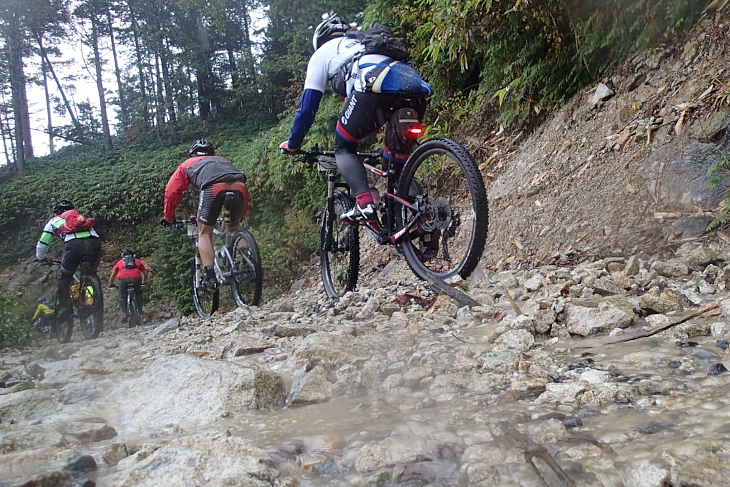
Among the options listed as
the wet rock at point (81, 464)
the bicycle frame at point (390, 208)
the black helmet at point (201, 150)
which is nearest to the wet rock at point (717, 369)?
the wet rock at point (81, 464)

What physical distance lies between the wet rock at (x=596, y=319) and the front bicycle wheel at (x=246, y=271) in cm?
437

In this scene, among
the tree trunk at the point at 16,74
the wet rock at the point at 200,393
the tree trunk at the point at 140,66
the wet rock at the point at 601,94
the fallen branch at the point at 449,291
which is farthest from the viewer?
the tree trunk at the point at 140,66

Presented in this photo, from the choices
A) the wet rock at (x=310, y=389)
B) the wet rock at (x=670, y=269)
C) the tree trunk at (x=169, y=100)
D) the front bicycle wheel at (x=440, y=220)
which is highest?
the tree trunk at (x=169, y=100)

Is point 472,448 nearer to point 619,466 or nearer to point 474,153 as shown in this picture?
point 619,466

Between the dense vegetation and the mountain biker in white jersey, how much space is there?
6.44 feet

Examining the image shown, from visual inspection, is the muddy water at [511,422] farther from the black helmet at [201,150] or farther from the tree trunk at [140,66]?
the tree trunk at [140,66]

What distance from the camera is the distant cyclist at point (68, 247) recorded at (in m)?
8.49

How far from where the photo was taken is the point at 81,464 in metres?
1.22

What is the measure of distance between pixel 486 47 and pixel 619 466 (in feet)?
19.5

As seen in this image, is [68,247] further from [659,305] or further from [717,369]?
[717,369]

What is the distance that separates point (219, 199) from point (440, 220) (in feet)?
10.4

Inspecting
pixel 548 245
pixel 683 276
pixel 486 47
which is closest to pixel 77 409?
pixel 683 276

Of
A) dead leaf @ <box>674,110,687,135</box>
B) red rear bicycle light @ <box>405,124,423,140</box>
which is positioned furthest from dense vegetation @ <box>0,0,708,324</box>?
red rear bicycle light @ <box>405,124,423,140</box>

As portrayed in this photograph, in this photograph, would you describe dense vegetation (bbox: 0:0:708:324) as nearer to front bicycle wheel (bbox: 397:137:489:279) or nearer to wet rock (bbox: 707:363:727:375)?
front bicycle wheel (bbox: 397:137:489:279)
